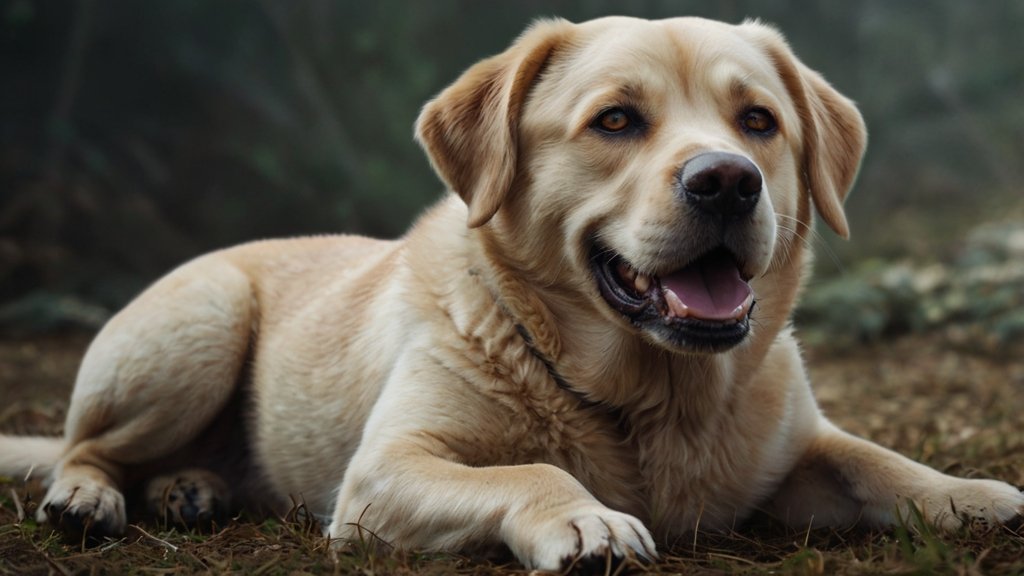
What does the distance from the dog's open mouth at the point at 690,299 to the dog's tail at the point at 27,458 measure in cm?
248

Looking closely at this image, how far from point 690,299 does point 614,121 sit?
61cm

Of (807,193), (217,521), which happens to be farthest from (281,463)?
(807,193)

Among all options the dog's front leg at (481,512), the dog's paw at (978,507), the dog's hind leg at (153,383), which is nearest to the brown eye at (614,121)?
the dog's front leg at (481,512)

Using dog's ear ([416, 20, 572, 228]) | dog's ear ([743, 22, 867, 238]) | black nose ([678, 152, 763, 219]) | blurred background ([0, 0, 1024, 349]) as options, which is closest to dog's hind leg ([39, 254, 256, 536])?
dog's ear ([416, 20, 572, 228])

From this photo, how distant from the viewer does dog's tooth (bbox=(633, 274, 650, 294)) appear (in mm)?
3057

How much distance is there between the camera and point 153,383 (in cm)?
405

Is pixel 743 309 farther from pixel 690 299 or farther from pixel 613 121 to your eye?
pixel 613 121

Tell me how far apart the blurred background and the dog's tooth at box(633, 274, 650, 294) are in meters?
5.56

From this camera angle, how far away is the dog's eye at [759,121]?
3.28m

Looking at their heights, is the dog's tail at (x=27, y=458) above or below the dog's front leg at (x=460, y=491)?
below

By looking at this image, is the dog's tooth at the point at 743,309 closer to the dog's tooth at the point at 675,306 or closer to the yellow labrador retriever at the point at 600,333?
the yellow labrador retriever at the point at 600,333

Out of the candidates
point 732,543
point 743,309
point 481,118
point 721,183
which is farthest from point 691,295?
point 481,118

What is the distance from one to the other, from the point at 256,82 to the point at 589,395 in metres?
7.19

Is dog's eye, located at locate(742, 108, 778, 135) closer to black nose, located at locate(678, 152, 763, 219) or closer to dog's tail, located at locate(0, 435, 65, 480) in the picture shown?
black nose, located at locate(678, 152, 763, 219)
